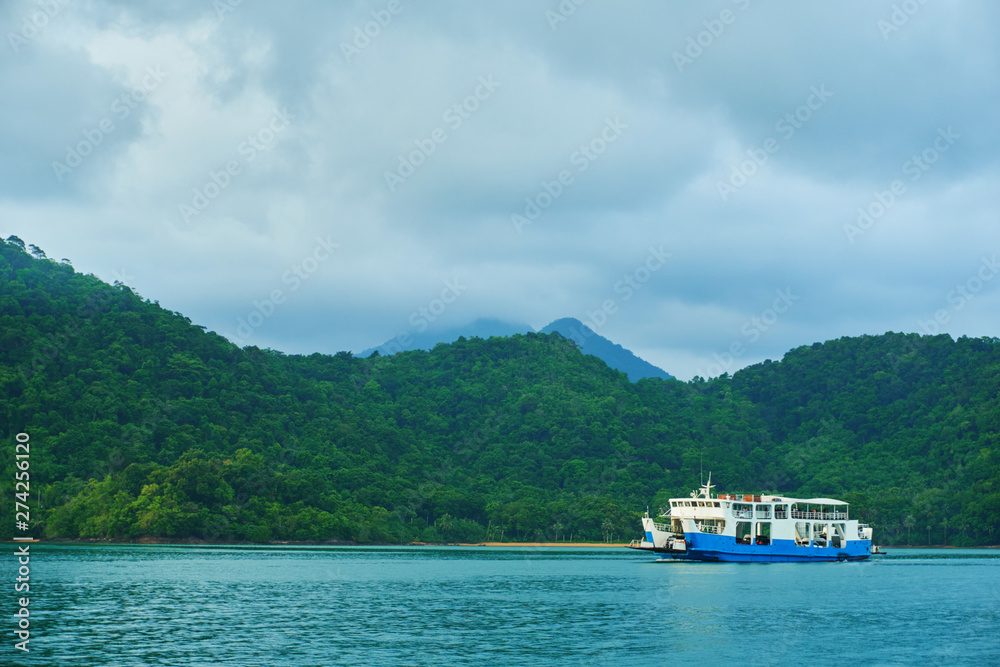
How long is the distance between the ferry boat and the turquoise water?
5.43 m

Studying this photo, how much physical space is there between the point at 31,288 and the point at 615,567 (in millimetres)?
128326

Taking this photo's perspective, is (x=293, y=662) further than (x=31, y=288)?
No

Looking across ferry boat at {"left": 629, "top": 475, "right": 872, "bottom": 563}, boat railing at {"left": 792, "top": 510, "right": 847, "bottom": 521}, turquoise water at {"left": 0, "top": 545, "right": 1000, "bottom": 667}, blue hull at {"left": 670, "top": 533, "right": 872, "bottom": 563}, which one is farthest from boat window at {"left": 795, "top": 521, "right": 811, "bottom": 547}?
turquoise water at {"left": 0, "top": 545, "right": 1000, "bottom": 667}

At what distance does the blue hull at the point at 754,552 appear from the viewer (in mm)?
95438

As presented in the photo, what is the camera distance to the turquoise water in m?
38.9

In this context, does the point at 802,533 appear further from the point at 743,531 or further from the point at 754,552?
the point at 754,552

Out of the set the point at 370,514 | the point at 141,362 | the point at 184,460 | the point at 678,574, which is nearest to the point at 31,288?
the point at 141,362

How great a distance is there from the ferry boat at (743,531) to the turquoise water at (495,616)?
5.43m

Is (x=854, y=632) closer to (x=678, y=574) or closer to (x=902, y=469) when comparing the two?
(x=678, y=574)

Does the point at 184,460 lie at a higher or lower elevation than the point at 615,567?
higher

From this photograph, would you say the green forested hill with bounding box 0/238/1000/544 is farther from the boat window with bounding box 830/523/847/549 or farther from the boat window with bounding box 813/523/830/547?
the boat window with bounding box 813/523/830/547

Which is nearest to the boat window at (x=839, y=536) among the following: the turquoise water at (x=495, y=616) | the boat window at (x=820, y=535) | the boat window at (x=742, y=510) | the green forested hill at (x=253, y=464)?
the boat window at (x=820, y=535)

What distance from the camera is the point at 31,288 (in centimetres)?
17325

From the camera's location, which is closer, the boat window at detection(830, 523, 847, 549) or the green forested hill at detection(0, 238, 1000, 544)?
the boat window at detection(830, 523, 847, 549)
